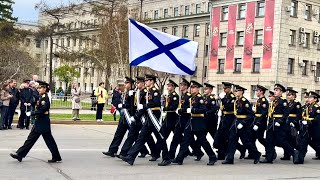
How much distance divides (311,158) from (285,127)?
1816 millimetres

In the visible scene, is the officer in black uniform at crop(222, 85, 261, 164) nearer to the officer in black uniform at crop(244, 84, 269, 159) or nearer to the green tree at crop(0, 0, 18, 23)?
the officer in black uniform at crop(244, 84, 269, 159)

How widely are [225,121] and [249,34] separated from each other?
43163mm

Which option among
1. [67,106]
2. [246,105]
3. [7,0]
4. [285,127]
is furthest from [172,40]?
[7,0]

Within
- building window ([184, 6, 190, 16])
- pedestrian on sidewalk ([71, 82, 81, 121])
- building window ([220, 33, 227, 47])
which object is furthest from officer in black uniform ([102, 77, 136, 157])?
building window ([184, 6, 190, 16])

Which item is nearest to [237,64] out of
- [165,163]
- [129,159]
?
[165,163]

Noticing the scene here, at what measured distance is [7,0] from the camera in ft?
211

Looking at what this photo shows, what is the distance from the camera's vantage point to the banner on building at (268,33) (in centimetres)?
5234

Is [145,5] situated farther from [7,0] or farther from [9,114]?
[9,114]

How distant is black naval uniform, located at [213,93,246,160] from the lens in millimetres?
12367

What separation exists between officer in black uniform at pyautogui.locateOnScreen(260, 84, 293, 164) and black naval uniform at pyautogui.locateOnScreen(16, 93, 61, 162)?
480 centimetres

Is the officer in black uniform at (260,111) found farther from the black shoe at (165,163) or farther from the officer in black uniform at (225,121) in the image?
the black shoe at (165,163)

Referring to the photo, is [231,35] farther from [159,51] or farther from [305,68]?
[159,51]

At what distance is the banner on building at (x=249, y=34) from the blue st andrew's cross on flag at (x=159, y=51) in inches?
1665

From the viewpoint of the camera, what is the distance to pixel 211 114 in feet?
42.4
